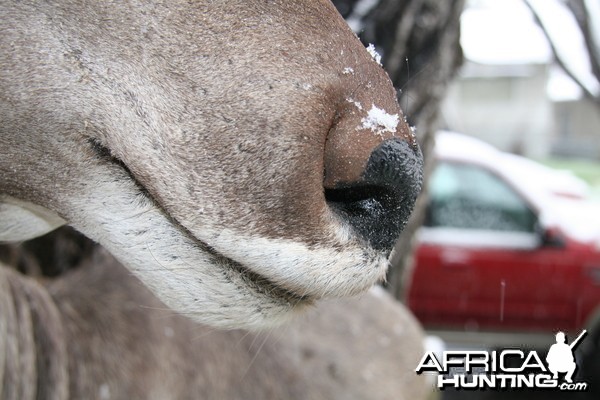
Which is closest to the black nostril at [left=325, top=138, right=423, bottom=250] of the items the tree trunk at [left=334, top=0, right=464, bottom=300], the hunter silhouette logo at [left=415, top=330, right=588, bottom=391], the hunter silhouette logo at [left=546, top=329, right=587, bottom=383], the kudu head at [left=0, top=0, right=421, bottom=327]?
the kudu head at [left=0, top=0, right=421, bottom=327]

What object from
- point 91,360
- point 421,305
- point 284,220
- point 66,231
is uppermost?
point 284,220

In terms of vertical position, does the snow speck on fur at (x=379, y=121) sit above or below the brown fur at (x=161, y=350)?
above

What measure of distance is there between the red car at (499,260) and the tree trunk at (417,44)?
353cm

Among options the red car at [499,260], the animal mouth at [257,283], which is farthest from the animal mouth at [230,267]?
the red car at [499,260]

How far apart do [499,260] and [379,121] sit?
20.0 feet

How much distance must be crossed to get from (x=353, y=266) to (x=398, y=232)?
119 mm

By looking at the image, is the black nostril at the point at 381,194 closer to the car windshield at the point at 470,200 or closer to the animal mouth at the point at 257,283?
the animal mouth at the point at 257,283

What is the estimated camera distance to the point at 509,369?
87.4 inches

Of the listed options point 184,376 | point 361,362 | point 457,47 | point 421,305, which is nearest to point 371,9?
point 457,47

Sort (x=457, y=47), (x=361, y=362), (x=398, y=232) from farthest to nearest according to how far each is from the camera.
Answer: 1. (x=457, y=47)
2. (x=361, y=362)
3. (x=398, y=232)

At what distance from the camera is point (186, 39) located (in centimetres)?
142

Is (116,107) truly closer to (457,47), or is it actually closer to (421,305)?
(457,47)

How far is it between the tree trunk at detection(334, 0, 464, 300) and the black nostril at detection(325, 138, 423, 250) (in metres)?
1.77

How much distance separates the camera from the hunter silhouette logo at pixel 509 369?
2135 millimetres
